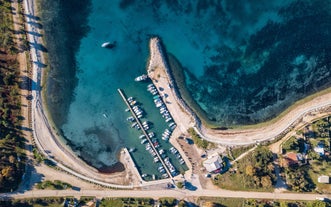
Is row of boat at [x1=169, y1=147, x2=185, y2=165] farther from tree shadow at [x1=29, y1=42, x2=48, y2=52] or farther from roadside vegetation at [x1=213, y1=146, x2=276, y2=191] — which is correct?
tree shadow at [x1=29, y1=42, x2=48, y2=52]

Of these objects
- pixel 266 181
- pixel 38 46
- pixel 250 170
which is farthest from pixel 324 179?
pixel 38 46

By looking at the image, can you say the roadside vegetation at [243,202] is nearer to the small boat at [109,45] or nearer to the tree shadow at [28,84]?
the small boat at [109,45]

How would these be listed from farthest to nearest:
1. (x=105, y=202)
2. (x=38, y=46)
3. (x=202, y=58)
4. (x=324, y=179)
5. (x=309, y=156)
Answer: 1. (x=202, y=58)
2. (x=309, y=156)
3. (x=324, y=179)
4. (x=105, y=202)
5. (x=38, y=46)

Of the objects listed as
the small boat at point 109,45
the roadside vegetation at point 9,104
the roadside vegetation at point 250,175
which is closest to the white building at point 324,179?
the roadside vegetation at point 250,175

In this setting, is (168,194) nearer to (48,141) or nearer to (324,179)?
(48,141)

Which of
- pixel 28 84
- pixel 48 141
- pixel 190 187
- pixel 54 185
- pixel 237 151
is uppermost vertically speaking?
pixel 28 84

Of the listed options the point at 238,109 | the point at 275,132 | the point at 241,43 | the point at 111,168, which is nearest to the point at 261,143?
the point at 275,132
